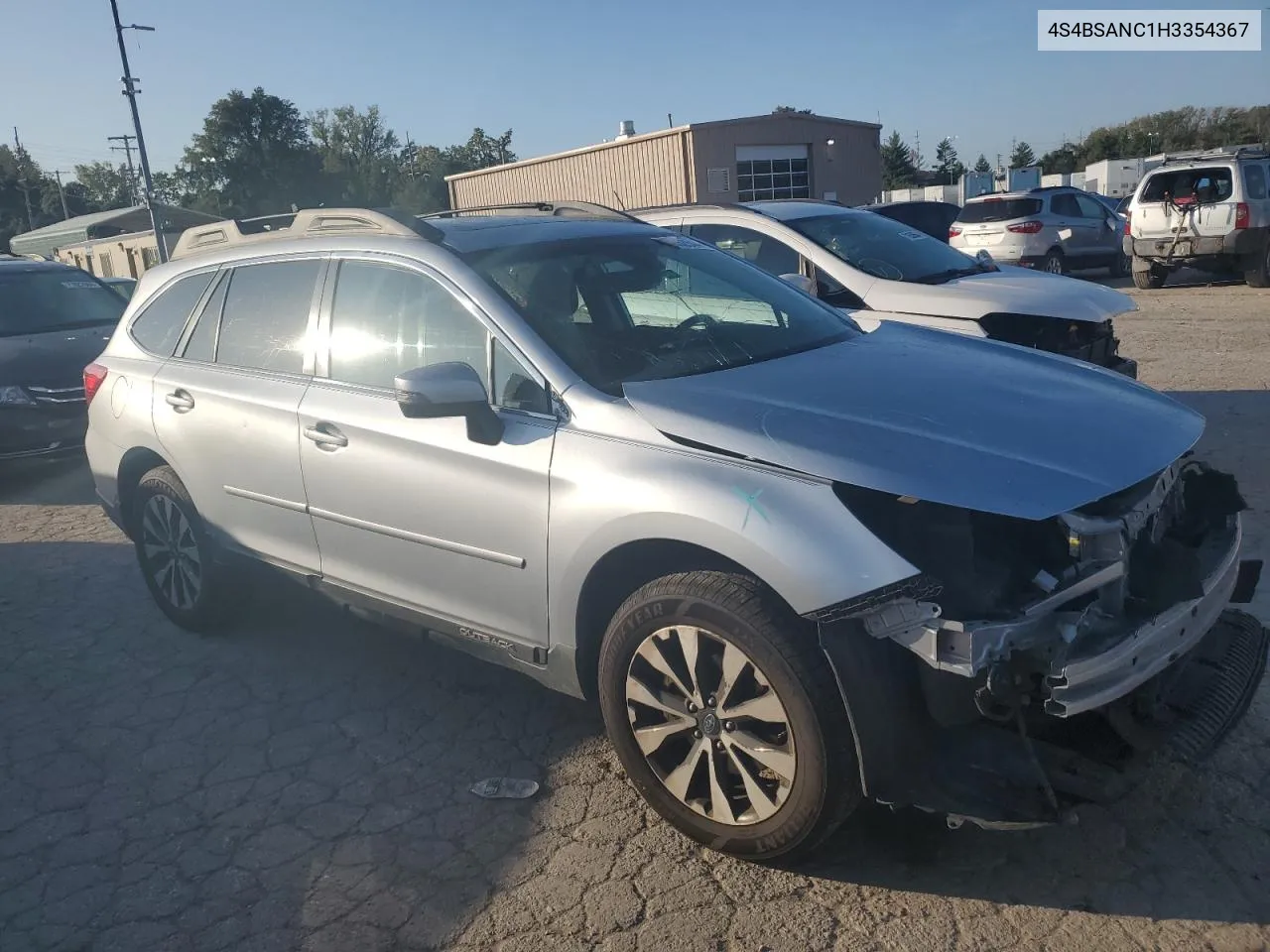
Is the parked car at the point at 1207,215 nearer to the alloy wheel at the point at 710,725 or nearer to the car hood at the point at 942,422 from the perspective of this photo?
the car hood at the point at 942,422

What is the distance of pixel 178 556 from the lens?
475cm

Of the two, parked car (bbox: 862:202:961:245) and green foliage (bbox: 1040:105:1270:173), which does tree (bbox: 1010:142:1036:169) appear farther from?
parked car (bbox: 862:202:961:245)

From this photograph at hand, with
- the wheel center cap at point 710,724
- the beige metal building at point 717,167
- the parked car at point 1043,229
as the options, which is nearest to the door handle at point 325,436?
the wheel center cap at point 710,724

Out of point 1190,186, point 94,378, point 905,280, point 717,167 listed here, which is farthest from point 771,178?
point 94,378

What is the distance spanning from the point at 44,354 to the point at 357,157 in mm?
92306

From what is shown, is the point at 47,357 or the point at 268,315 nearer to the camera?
the point at 268,315

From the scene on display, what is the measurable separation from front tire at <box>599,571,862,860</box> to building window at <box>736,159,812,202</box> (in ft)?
79.4

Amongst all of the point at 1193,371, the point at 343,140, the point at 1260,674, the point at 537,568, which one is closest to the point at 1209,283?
the point at 1193,371

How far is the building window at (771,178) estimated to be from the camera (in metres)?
25.9

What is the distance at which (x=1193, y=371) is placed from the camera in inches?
353

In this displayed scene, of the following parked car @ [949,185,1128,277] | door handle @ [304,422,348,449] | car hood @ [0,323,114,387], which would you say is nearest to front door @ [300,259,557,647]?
door handle @ [304,422,348,449]

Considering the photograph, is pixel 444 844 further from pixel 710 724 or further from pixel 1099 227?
pixel 1099 227

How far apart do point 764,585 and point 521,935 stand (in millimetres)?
1153

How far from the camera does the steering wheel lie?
368 centimetres
